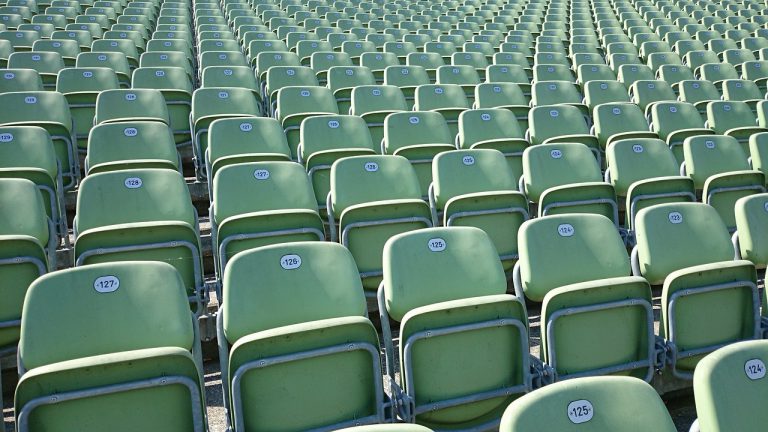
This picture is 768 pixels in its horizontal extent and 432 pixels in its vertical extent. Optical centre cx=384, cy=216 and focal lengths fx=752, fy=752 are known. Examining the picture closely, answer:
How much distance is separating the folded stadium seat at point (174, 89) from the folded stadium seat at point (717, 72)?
216 inches

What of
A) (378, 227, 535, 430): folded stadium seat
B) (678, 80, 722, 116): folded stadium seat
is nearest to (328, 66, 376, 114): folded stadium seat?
(678, 80, 722, 116): folded stadium seat

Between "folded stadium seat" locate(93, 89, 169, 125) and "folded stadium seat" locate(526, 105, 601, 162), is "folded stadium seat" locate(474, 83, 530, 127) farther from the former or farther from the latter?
"folded stadium seat" locate(93, 89, 169, 125)

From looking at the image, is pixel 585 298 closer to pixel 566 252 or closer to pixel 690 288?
pixel 566 252

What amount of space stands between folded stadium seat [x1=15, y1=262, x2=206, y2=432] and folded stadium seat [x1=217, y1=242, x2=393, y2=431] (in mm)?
156

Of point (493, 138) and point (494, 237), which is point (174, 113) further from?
point (494, 237)

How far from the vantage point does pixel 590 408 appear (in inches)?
74.4

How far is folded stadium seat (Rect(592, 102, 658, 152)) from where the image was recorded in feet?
19.6

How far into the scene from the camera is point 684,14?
44.2 feet

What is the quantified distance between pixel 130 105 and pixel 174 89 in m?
0.80

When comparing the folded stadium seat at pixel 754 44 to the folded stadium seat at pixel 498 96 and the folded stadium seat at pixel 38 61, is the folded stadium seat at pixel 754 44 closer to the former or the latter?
the folded stadium seat at pixel 498 96

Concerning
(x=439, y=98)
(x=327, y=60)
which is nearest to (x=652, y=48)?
(x=327, y=60)

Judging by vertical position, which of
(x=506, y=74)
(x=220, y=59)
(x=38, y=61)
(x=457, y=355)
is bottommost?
(x=457, y=355)

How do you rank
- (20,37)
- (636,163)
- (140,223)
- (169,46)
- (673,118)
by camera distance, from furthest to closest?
(169,46) < (20,37) < (673,118) < (636,163) < (140,223)

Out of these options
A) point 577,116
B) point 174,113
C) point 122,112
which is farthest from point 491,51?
point 122,112
